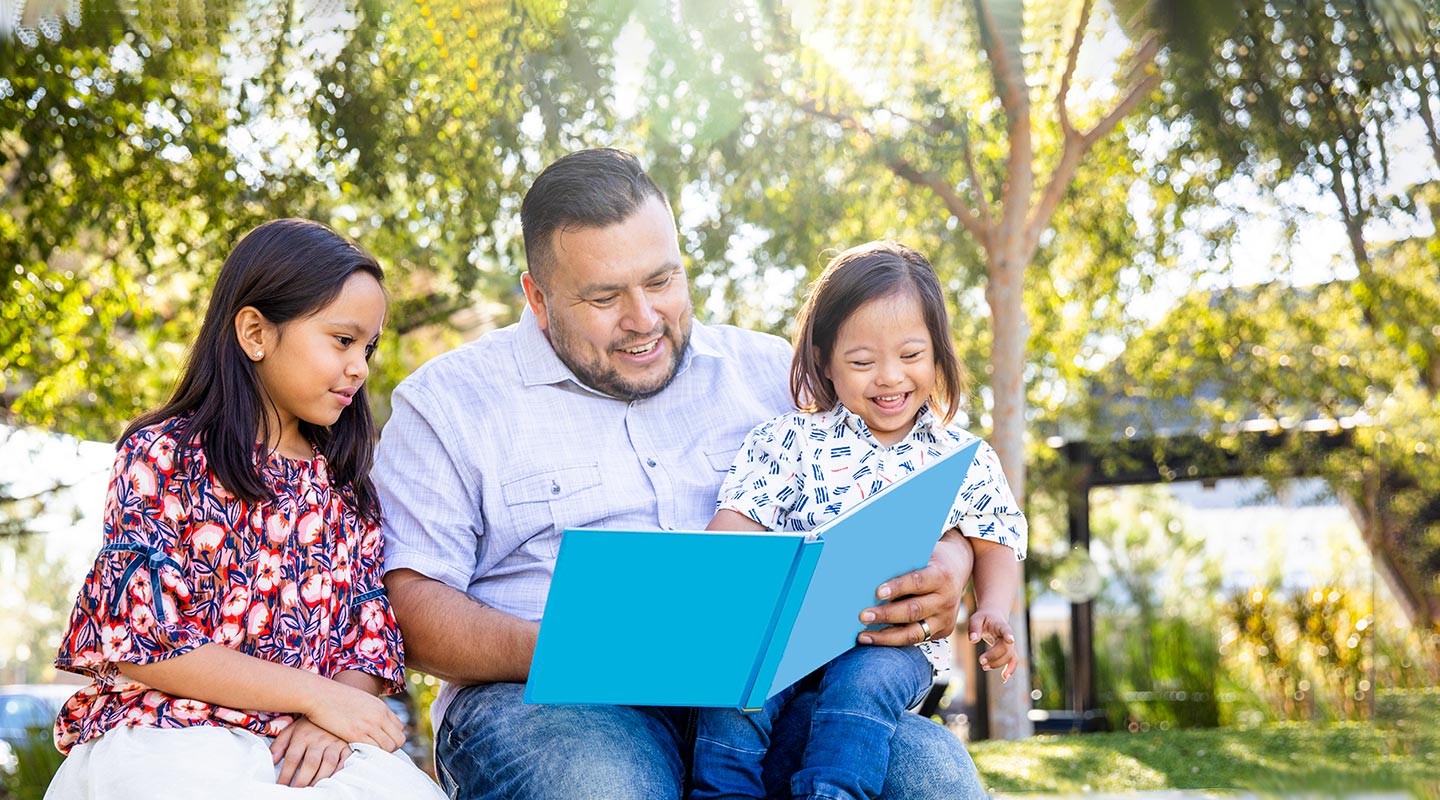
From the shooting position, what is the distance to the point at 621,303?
2.33 m

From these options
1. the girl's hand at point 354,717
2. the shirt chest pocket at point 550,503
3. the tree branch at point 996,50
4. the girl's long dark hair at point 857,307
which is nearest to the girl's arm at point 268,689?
the girl's hand at point 354,717

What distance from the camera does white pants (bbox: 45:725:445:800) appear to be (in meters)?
1.65

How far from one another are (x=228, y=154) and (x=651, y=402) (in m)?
3.83

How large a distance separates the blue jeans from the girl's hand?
0.18m

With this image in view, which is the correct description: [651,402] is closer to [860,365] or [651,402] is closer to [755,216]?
[860,365]

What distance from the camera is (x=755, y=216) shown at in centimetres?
707

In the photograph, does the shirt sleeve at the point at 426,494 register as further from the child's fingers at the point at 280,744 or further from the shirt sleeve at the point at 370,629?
the child's fingers at the point at 280,744

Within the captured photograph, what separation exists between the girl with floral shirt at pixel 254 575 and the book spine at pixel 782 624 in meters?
0.48

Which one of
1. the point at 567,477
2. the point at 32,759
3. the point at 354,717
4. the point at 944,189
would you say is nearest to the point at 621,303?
the point at 567,477

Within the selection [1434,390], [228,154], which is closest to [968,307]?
[1434,390]

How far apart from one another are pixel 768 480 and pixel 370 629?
0.68 meters

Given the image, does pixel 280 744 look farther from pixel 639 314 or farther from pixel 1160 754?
pixel 1160 754

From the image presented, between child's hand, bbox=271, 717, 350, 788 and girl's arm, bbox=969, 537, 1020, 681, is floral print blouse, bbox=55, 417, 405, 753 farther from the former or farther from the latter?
girl's arm, bbox=969, 537, 1020, 681

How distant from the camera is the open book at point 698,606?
5.16ft
